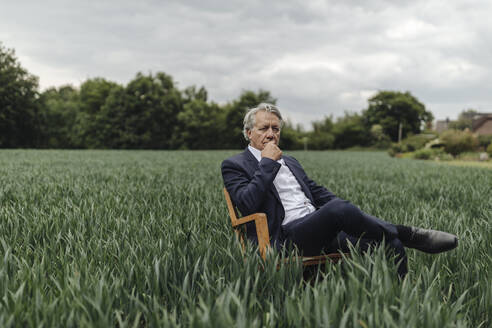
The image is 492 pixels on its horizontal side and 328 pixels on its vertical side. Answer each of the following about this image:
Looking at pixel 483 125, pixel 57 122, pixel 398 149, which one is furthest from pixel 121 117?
pixel 483 125

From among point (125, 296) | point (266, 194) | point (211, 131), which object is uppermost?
point (211, 131)

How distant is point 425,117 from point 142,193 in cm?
8096

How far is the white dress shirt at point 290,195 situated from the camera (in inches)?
101

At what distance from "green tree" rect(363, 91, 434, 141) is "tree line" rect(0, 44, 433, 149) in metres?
16.0

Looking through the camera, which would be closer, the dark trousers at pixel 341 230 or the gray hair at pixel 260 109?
the dark trousers at pixel 341 230

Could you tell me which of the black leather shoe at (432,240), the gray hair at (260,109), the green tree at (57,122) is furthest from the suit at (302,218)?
the green tree at (57,122)

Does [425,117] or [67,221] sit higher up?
[425,117]

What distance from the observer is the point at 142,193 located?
568 cm

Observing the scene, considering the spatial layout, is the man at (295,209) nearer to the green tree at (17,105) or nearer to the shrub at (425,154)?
the shrub at (425,154)

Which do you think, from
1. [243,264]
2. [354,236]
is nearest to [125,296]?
[243,264]

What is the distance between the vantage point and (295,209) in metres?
2.58

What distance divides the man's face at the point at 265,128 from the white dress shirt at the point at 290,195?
0.39 ft

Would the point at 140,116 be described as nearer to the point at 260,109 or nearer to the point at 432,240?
the point at 260,109

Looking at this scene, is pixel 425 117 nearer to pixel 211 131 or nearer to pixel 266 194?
pixel 211 131
